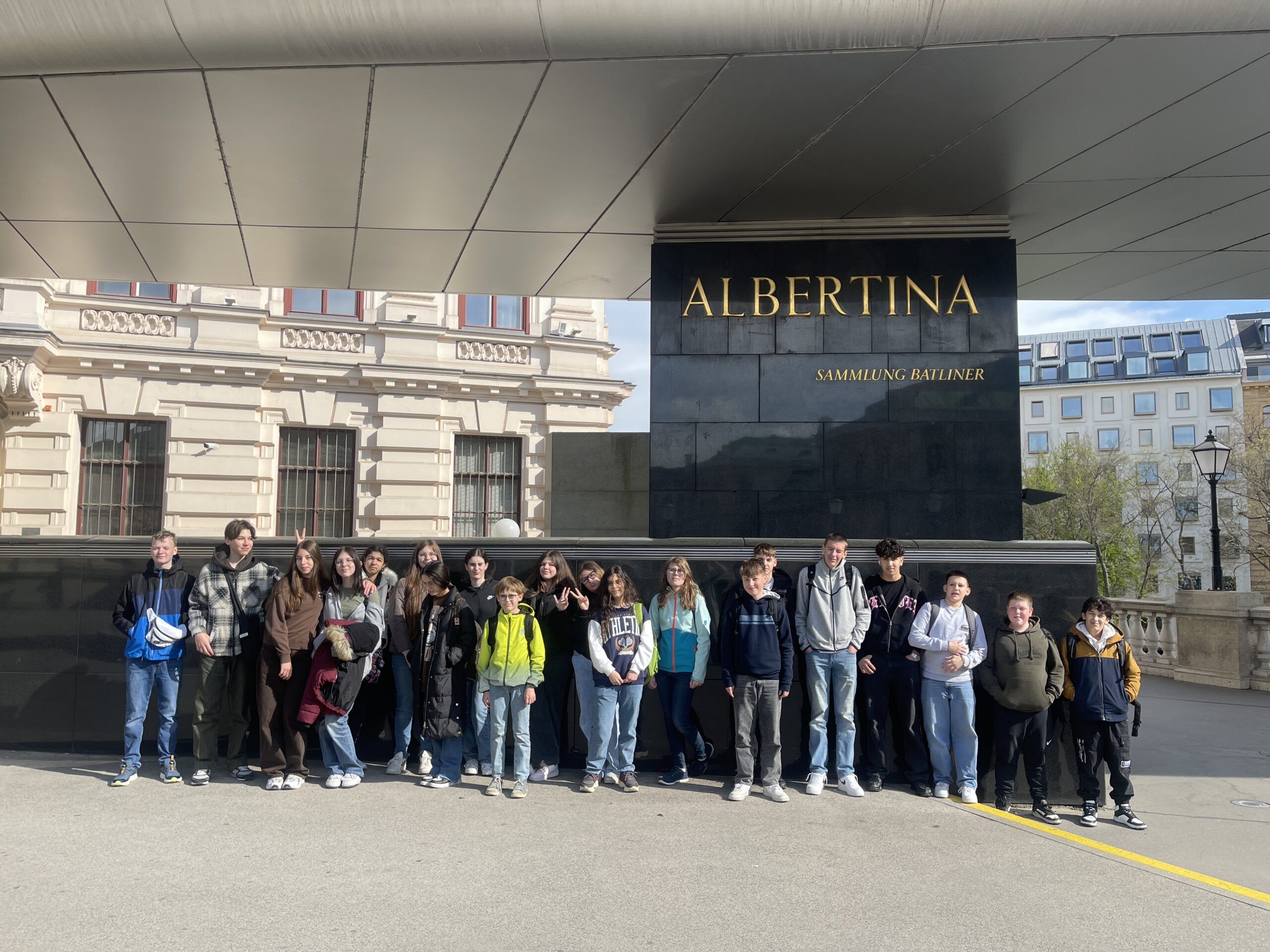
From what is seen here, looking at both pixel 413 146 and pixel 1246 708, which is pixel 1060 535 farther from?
pixel 413 146

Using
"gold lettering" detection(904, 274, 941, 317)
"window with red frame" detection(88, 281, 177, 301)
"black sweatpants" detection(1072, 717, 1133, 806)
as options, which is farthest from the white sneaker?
"window with red frame" detection(88, 281, 177, 301)

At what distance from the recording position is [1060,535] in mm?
51406

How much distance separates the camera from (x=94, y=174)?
830 cm

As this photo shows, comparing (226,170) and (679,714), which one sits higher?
(226,170)

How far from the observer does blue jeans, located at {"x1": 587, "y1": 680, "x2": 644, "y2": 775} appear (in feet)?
24.3

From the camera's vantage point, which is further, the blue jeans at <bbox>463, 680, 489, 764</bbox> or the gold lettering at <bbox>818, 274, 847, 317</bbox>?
the gold lettering at <bbox>818, 274, 847, 317</bbox>

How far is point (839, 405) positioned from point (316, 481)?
1839cm

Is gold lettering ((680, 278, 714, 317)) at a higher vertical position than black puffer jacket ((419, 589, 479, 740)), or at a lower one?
higher

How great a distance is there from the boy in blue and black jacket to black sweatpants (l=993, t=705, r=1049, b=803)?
6.48 meters

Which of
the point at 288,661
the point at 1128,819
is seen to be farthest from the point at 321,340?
the point at 1128,819

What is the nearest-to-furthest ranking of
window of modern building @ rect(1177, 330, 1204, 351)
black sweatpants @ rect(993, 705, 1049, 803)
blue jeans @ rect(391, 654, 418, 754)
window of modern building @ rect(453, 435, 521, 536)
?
black sweatpants @ rect(993, 705, 1049, 803)
blue jeans @ rect(391, 654, 418, 754)
window of modern building @ rect(453, 435, 521, 536)
window of modern building @ rect(1177, 330, 1204, 351)

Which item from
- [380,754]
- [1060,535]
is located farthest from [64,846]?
[1060,535]

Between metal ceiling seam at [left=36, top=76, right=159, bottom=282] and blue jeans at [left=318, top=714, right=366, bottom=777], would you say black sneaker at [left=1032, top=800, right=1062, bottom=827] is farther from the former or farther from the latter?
metal ceiling seam at [left=36, top=76, right=159, bottom=282]

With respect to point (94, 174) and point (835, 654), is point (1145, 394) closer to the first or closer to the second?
point (835, 654)
